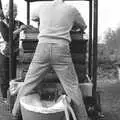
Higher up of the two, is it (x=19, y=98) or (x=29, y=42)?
(x=29, y=42)

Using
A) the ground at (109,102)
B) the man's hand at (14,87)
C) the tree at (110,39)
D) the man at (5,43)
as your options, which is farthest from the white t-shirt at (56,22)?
the tree at (110,39)

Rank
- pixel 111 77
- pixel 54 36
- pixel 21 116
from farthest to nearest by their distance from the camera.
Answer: pixel 111 77 → pixel 21 116 → pixel 54 36

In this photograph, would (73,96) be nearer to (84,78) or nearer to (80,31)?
(84,78)

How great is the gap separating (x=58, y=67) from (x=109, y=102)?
2.92m

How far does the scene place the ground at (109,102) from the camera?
5.95 metres

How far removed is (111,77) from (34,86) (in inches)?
259

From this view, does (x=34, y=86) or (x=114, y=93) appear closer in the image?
(x=34, y=86)

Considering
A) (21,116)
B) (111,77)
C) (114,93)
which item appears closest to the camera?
(21,116)

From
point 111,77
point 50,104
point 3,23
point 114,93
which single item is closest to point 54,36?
point 50,104

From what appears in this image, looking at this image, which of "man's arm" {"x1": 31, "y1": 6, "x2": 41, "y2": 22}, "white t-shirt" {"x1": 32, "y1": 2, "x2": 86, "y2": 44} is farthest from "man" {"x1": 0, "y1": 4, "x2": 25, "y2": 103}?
"white t-shirt" {"x1": 32, "y1": 2, "x2": 86, "y2": 44}

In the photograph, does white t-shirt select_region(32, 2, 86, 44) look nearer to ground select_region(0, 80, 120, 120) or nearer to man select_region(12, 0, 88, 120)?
man select_region(12, 0, 88, 120)

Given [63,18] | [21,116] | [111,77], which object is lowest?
[111,77]

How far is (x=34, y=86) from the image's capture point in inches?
187

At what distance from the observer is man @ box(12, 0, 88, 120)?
4.59 metres
